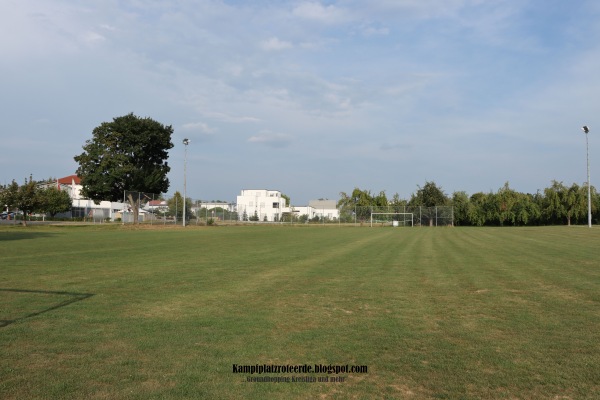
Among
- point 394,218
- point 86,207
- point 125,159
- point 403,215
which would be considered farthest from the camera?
point 86,207

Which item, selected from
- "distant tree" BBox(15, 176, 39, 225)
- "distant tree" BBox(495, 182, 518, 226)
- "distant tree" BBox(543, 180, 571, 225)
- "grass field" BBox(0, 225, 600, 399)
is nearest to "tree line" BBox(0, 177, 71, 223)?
"distant tree" BBox(15, 176, 39, 225)

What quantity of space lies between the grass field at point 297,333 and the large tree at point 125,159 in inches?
1702

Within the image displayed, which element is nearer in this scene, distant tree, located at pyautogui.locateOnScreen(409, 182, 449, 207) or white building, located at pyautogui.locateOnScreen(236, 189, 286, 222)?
distant tree, located at pyautogui.locateOnScreen(409, 182, 449, 207)

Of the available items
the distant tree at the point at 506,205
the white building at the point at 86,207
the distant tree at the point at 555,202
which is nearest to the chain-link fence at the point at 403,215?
the distant tree at the point at 506,205

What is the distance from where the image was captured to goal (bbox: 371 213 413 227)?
6194 cm

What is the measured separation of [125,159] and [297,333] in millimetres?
53559

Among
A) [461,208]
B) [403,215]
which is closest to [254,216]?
[403,215]

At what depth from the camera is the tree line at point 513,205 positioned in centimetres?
5775

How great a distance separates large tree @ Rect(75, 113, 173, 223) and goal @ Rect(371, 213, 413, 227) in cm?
3076

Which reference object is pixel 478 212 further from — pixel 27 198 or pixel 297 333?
pixel 297 333

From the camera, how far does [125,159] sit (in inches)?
2151

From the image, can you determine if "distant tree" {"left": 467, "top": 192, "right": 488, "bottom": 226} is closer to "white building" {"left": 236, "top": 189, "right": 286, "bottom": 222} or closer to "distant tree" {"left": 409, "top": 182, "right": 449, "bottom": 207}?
"distant tree" {"left": 409, "top": 182, "right": 449, "bottom": 207}

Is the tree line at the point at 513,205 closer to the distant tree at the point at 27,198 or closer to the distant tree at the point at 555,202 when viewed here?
the distant tree at the point at 555,202

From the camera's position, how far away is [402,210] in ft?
207
